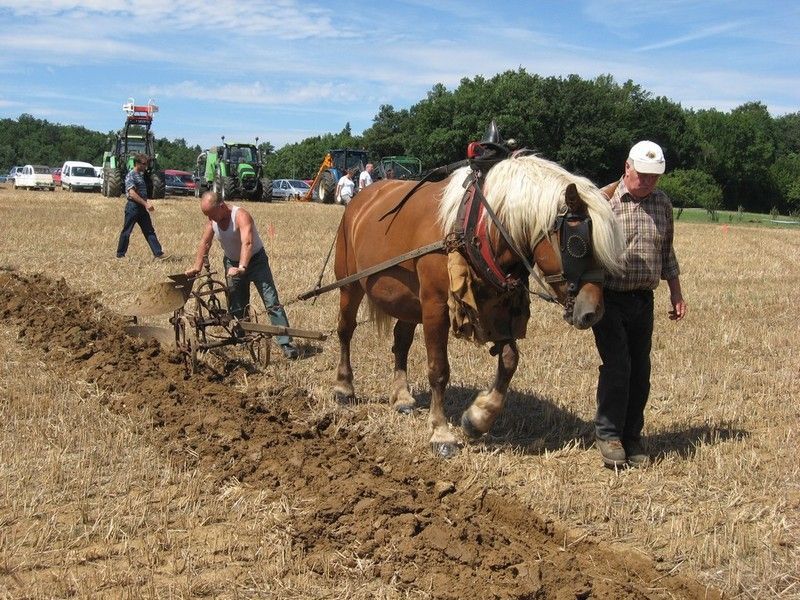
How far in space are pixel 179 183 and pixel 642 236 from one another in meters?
39.5

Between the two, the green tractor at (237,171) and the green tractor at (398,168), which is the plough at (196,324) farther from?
the green tractor at (398,168)

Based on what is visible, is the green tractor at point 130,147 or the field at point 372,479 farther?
the green tractor at point 130,147

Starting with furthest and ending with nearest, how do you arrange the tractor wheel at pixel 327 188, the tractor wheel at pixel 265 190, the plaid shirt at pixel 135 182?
the tractor wheel at pixel 327 188 < the tractor wheel at pixel 265 190 < the plaid shirt at pixel 135 182

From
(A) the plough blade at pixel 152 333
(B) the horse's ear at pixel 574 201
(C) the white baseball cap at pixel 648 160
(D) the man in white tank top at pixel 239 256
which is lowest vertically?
(A) the plough blade at pixel 152 333

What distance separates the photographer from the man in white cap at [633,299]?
16.3ft

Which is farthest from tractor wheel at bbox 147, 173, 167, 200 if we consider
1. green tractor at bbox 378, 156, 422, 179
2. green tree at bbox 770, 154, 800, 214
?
green tree at bbox 770, 154, 800, 214

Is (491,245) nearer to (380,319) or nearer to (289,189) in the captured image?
(380,319)

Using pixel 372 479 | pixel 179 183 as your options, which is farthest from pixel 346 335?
pixel 179 183

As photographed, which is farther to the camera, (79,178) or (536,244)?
(79,178)

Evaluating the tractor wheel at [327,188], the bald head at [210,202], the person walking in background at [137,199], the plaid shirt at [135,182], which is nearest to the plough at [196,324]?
the bald head at [210,202]

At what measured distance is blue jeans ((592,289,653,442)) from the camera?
5074 millimetres

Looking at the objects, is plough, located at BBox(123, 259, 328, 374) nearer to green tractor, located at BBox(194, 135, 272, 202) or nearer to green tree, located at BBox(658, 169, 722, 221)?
green tractor, located at BBox(194, 135, 272, 202)

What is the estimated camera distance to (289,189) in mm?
45094

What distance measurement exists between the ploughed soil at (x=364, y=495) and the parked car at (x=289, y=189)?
35829 mm
